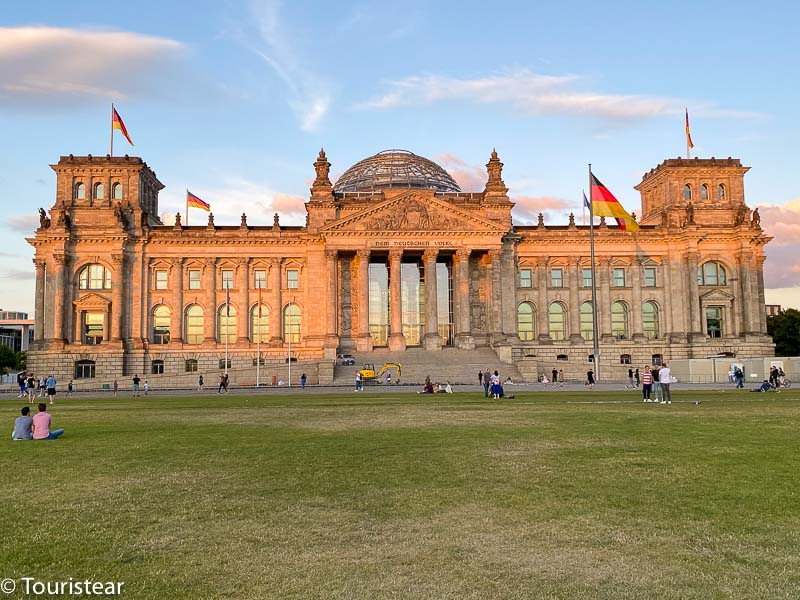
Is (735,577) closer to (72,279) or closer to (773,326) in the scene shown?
(72,279)

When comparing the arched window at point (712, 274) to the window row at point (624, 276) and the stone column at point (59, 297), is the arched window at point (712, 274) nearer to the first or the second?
the window row at point (624, 276)

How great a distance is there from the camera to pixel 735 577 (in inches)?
303

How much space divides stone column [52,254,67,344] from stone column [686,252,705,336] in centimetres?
7057

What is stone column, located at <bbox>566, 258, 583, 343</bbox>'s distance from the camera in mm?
85500

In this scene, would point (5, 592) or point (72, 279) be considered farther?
point (72, 279)

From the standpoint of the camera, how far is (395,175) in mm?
92812

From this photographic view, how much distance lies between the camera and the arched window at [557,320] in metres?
86.6

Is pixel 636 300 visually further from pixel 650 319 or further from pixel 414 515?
pixel 414 515

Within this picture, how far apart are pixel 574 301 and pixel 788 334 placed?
41.5m

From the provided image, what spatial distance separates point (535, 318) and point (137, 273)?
46276 millimetres

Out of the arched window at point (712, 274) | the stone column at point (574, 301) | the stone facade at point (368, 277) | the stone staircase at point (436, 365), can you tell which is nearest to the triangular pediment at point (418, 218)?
the stone facade at point (368, 277)

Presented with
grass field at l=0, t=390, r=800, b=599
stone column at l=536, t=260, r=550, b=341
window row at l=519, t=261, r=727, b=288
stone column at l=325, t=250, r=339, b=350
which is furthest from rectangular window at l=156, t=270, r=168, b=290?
grass field at l=0, t=390, r=800, b=599

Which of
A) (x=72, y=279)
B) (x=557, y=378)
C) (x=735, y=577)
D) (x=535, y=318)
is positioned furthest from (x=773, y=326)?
(x=735, y=577)

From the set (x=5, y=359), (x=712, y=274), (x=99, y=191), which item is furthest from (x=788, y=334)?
(x=5, y=359)
